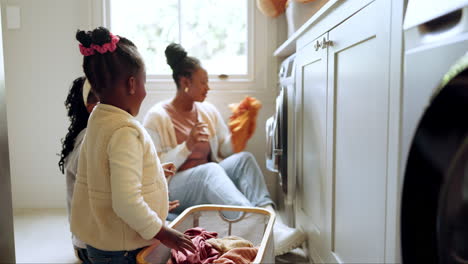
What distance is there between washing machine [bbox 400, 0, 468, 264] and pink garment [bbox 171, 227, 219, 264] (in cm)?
59

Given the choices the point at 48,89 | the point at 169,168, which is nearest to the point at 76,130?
the point at 169,168

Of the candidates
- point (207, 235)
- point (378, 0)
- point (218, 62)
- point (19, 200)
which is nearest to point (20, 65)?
point (19, 200)

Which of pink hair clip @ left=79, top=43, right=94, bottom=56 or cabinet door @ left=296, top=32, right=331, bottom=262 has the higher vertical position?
A: pink hair clip @ left=79, top=43, right=94, bottom=56

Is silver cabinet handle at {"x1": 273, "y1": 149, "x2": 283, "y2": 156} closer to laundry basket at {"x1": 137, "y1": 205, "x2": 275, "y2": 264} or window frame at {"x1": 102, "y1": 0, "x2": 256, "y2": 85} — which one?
laundry basket at {"x1": 137, "y1": 205, "x2": 275, "y2": 264}

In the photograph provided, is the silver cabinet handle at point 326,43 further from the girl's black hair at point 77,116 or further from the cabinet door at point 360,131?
the girl's black hair at point 77,116

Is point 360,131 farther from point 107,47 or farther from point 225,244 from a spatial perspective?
point 107,47

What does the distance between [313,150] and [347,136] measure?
0.43 m

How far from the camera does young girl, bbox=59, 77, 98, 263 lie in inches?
60.7

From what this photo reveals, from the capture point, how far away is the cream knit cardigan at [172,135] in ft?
7.05

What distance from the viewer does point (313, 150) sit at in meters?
→ 1.61

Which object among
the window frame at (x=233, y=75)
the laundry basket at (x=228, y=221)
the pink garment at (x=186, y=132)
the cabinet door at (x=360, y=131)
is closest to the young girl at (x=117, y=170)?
the laundry basket at (x=228, y=221)

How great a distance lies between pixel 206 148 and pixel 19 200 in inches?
61.0

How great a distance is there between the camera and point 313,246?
169 cm

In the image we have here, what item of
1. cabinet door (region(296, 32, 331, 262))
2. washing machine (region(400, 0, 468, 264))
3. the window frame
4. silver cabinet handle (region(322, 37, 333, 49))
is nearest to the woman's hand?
cabinet door (region(296, 32, 331, 262))
